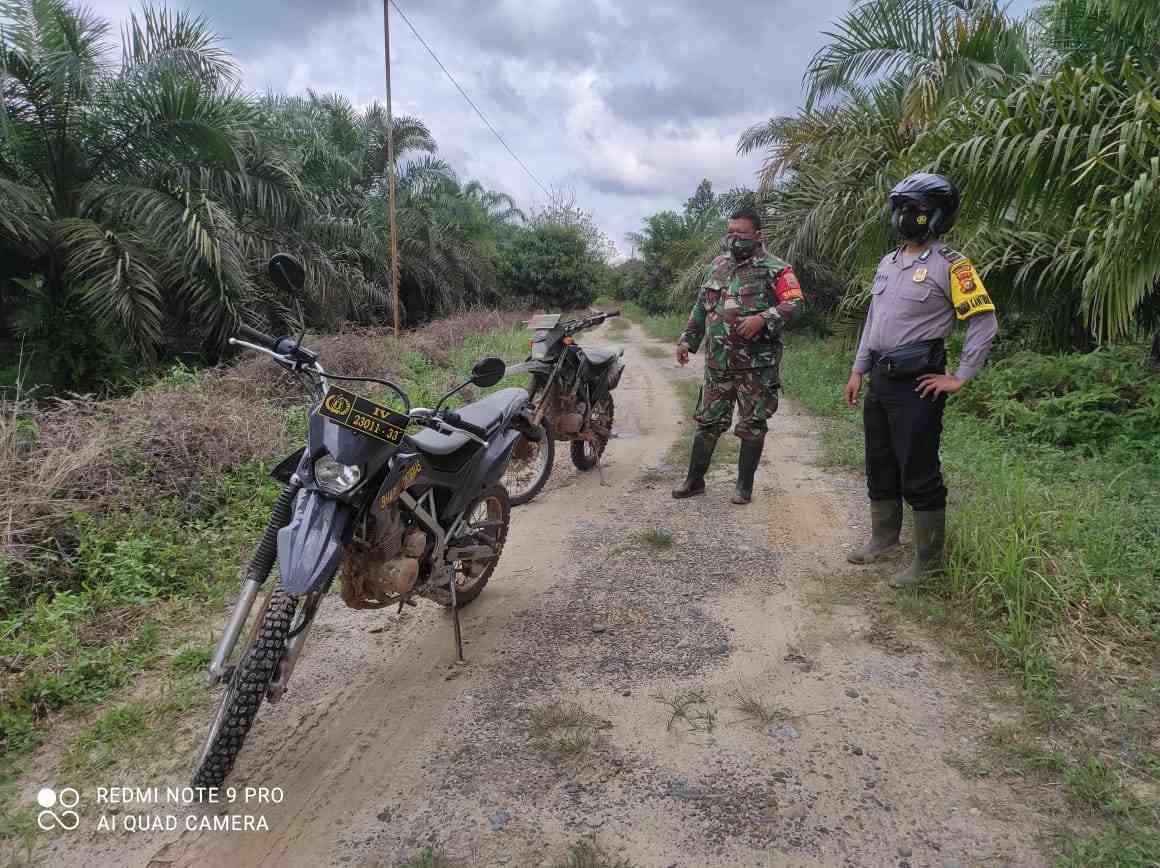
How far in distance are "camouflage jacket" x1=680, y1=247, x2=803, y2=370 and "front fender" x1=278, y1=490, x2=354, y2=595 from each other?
9.81 feet

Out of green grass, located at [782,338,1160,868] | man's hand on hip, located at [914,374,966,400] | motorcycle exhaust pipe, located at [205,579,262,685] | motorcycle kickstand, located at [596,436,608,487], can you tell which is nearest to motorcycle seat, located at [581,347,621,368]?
motorcycle kickstand, located at [596,436,608,487]

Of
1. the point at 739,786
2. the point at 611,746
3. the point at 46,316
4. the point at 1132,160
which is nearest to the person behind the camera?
the point at 739,786

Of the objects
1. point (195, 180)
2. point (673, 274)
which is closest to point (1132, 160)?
point (195, 180)

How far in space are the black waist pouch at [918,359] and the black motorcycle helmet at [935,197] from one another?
51cm

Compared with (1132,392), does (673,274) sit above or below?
above

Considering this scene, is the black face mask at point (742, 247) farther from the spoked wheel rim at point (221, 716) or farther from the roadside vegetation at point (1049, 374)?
the spoked wheel rim at point (221, 716)

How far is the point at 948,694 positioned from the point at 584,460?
11.5ft

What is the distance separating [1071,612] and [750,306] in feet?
8.04

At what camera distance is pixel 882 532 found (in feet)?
12.8

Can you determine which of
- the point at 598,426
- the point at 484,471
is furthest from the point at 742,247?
the point at 484,471

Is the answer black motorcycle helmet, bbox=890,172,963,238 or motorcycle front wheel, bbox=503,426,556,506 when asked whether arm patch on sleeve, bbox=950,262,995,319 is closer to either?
black motorcycle helmet, bbox=890,172,963,238

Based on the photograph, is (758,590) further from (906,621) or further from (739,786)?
(739,786)

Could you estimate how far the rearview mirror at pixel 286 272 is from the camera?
249cm

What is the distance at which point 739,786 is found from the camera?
2270 mm
